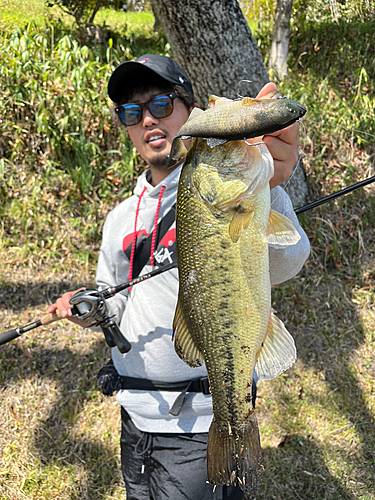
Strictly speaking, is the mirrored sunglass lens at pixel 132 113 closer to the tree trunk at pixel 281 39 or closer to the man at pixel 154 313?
the man at pixel 154 313

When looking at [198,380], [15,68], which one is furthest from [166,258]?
[15,68]

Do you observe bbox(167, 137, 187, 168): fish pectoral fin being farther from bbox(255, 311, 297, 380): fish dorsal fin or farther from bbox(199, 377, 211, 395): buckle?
bbox(199, 377, 211, 395): buckle

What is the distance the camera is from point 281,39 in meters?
5.69

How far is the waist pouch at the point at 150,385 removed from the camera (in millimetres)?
1959

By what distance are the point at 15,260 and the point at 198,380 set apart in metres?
3.60

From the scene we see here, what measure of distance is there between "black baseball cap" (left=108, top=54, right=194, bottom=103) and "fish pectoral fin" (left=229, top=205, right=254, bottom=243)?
125 cm

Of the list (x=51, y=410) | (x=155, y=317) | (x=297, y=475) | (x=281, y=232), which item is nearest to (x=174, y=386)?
(x=155, y=317)

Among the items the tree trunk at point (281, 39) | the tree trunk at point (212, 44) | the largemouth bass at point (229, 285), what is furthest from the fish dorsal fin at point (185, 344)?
the tree trunk at point (281, 39)

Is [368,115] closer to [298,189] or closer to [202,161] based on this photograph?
[298,189]

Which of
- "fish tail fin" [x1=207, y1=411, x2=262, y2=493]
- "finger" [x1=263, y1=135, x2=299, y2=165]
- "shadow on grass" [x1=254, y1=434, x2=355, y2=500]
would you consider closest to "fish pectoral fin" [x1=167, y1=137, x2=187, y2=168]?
"finger" [x1=263, y1=135, x2=299, y2=165]

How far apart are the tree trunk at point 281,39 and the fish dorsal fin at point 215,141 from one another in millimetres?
4879

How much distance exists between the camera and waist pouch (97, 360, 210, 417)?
1.96 meters

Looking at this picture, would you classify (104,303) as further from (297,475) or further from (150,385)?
(297,475)

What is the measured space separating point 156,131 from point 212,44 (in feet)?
6.59
